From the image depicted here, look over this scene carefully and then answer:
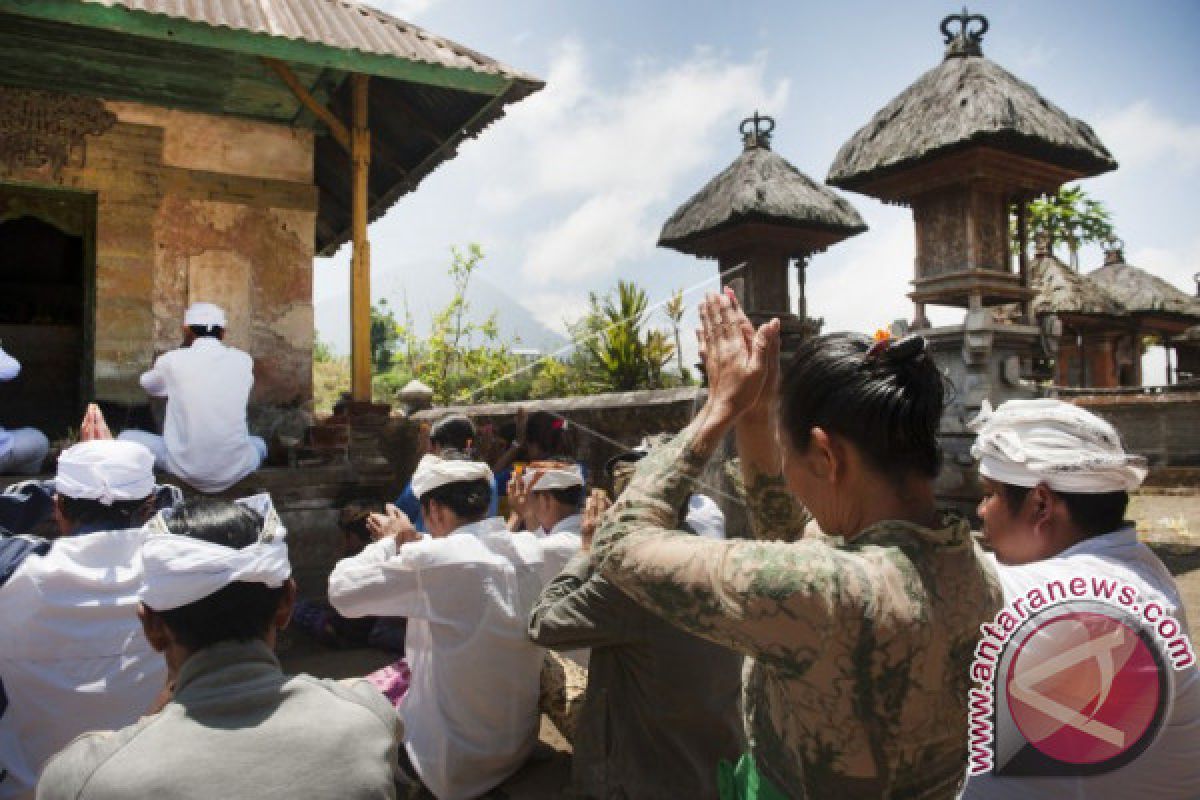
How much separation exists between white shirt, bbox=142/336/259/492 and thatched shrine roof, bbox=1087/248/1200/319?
978 inches

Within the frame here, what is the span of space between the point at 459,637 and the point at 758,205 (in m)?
13.4

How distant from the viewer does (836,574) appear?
4.09ft

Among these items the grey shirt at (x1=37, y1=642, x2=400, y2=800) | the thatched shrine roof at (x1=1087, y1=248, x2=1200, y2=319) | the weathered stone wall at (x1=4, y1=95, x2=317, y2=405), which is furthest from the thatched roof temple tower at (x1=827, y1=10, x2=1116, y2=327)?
the thatched shrine roof at (x1=1087, y1=248, x2=1200, y2=319)

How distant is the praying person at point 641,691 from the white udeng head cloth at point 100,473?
1.49m

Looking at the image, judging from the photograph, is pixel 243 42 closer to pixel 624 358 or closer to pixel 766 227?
pixel 624 358

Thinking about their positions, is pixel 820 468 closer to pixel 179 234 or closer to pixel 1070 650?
pixel 1070 650

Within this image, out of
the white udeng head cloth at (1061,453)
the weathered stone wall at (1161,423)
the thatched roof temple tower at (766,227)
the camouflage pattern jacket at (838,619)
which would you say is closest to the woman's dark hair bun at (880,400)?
the camouflage pattern jacket at (838,619)

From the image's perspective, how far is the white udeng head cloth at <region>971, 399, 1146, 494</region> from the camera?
Result: 198 cm

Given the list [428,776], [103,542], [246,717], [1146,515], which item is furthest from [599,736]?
[1146,515]

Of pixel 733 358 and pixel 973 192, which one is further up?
pixel 973 192

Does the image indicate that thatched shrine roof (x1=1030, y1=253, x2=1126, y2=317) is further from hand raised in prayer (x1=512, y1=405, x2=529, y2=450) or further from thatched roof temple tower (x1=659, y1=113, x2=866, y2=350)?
hand raised in prayer (x1=512, y1=405, x2=529, y2=450)

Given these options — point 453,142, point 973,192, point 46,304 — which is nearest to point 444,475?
point 453,142

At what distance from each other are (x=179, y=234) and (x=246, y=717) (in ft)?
20.8

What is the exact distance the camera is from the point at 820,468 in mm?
1458
